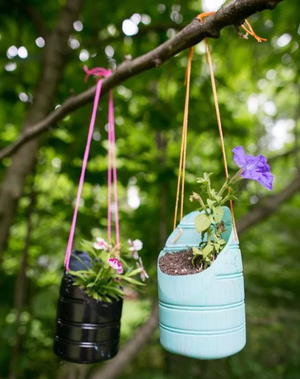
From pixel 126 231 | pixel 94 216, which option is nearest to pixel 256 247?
pixel 126 231

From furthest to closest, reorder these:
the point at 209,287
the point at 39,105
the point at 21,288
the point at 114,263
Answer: the point at 21,288 → the point at 39,105 → the point at 114,263 → the point at 209,287

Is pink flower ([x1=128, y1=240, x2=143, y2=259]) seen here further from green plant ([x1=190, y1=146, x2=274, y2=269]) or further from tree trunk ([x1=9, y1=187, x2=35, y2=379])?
tree trunk ([x1=9, y1=187, x2=35, y2=379])

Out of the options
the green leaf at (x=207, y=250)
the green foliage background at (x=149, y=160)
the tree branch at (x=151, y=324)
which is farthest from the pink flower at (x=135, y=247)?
the tree branch at (x=151, y=324)

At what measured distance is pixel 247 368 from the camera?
3.13 metres

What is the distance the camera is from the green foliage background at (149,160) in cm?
238

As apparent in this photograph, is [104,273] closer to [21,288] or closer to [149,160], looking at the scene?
[149,160]

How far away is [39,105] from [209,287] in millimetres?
1471

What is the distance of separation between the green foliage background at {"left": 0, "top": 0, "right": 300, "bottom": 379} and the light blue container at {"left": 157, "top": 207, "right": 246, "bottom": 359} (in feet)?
3.79

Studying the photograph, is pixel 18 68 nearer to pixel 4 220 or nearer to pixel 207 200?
pixel 4 220

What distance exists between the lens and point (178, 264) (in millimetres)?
1036

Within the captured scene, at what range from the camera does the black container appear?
1132 millimetres

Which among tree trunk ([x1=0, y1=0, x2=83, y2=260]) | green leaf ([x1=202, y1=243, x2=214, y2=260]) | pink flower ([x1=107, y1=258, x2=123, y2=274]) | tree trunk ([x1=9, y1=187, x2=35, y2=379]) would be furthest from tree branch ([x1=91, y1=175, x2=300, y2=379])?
green leaf ([x1=202, y1=243, x2=214, y2=260])

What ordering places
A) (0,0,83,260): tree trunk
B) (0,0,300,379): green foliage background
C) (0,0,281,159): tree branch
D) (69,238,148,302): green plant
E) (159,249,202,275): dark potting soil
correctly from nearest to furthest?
1. (0,0,281,159): tree branch
2. (159,249,202,275): dark potting soil
3. (69,238,148,302): green plant
4. (0,0,83,260): tree trunk
5. (0,0,300,379): green foliage background

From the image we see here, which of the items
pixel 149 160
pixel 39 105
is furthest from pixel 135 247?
pixel 149 160
